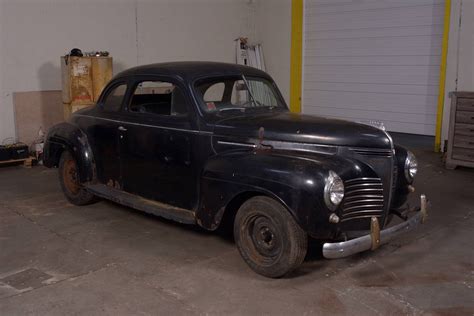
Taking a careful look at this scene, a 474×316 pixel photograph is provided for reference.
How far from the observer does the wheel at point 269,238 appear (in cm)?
369

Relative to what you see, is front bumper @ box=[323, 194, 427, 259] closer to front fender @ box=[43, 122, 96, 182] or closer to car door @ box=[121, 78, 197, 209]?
car door @ box=[121, 78, 197, 209]

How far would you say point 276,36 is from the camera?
11805mm

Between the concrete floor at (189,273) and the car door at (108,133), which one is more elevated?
the car door at (108,133)

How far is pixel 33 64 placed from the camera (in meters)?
8.52

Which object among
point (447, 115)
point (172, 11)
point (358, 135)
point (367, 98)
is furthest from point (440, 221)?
point (172, 11)

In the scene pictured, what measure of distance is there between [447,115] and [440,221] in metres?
4.14

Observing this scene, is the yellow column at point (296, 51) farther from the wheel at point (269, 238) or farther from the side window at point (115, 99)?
the wheel at point (269, 238)

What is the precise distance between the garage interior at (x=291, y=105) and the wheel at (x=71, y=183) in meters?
0.11

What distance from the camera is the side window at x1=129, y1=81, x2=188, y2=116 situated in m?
4.72

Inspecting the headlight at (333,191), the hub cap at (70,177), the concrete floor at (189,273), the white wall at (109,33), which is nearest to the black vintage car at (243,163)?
the headlight at (333,191)

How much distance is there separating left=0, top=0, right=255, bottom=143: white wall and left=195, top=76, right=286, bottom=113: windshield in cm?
490

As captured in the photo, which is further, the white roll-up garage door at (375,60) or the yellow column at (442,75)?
the white roll-up garage door at (375,60)

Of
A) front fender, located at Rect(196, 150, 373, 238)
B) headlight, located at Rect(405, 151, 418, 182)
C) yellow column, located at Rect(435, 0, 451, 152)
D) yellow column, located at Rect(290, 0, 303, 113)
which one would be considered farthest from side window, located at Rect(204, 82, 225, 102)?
yellow column, located at Rect(290, 0, 303, 113)

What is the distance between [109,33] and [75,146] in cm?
453
